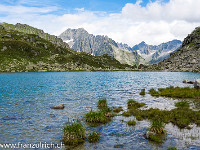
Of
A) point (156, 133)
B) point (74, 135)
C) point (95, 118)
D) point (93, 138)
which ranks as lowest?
point (93, 138)

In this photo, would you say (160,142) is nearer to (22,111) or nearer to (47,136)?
(47,136)

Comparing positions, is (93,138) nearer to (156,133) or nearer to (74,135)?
(74,135)

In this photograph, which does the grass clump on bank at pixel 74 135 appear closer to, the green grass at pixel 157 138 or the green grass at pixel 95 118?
the green grass at pixel 95 118

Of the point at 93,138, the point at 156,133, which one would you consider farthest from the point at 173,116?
the point at 93,138

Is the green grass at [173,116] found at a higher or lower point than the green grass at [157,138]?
higher

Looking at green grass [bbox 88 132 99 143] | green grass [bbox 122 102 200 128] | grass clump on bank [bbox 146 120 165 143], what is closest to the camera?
grass clump on bank [bbox 146 120 165 143]

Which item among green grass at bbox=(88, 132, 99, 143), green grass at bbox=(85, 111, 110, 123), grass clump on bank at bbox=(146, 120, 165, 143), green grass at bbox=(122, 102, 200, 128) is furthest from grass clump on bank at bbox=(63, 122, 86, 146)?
green grass at bbox=(122, 102, 200, 128)

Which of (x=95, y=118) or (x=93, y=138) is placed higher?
(x=95, y=118)

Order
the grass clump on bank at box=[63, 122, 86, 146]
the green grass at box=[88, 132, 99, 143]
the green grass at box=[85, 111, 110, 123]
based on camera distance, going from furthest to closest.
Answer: the green grass at box=[85, 111, 110, 123]
the green grass at box=[88, 132, 99, 143]
the grass clump on bank at box=[63, 122, 86, 146]

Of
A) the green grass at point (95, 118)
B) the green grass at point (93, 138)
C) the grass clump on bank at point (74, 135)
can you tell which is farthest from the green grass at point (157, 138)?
the green grass at point (95, 118)

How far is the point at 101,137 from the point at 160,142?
5.96 meters

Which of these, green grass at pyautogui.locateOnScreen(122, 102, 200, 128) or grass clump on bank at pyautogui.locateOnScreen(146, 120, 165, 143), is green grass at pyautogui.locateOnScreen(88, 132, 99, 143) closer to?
grass clump on bank at pyautogui.locateOnScreen(146, 120, 165, 143)

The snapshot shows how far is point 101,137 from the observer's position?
55.5 feet

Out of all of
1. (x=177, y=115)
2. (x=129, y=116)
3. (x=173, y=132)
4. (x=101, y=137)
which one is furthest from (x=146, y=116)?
(x=101, y=137)
